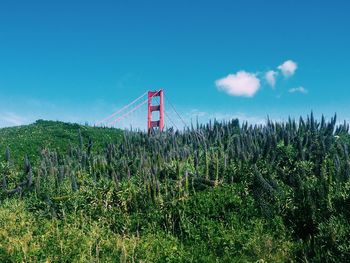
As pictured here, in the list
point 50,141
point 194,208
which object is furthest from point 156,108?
point 194,208

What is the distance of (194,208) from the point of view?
28.4ft

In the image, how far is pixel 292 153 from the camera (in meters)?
10.8

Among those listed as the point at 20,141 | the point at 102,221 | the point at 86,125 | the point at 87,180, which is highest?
the point at 86,125

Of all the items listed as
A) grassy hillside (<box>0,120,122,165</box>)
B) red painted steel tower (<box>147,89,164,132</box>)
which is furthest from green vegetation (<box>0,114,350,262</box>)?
red painted steel tower (<box>147,89,164,132</box>)

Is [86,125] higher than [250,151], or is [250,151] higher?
[86,125]

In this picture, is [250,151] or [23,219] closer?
[23,219]

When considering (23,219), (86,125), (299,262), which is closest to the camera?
(299,262)

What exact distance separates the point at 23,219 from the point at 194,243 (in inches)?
143

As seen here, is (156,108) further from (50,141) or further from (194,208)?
(194,208)

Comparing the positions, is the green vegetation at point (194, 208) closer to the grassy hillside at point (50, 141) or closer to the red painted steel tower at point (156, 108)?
the grassy hillside at point (50, 141)

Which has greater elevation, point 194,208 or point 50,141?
point 50,141

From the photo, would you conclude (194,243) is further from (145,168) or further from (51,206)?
(51,206)

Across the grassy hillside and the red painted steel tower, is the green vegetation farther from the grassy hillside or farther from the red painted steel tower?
the red painted steel tower

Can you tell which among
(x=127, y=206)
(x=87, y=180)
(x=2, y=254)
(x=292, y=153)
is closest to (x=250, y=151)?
(x=292, y=153)
